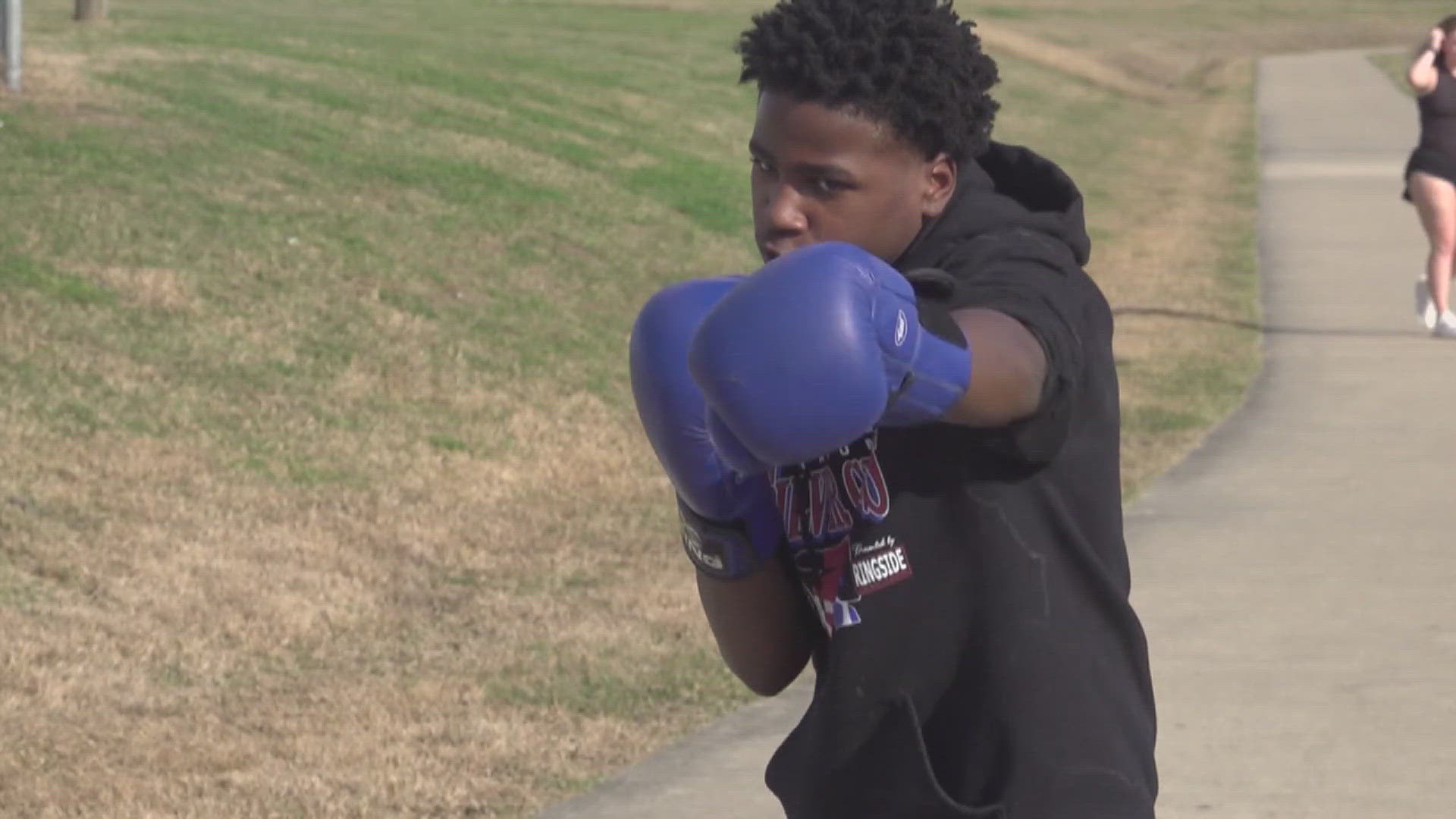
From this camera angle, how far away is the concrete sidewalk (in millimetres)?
4660

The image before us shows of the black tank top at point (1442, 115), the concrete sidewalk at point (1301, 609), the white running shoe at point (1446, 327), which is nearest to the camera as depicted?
the concrete sidewalk at point (1301, 609)

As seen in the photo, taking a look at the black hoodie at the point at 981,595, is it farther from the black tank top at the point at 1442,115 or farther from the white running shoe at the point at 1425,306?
the white running shoe at the point at 1425,306

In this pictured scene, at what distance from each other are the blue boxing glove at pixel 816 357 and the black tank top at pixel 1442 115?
31.6 feet

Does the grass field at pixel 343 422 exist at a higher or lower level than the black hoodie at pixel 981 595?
lower

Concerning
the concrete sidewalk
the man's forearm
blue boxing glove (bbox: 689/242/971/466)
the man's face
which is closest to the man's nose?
the man's face

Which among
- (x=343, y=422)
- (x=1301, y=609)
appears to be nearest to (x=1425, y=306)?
(x=1301, y=609)

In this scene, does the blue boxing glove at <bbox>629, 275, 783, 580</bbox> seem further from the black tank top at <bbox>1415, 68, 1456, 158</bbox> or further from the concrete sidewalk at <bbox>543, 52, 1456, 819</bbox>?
the black tank top at <bbox>1415, 68, 1456, 158</bbox>

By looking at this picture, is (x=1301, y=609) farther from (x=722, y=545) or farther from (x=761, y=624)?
(x=722, y=545)

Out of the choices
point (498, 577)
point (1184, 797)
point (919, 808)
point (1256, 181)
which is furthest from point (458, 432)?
point (1256, 181)

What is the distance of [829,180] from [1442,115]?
9.42 meters

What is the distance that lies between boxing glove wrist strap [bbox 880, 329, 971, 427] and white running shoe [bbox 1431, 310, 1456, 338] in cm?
990

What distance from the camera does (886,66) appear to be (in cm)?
201

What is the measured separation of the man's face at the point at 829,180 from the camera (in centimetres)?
201

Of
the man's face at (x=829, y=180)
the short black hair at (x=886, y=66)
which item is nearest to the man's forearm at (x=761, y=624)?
the man's face at (x=829, y=180)
